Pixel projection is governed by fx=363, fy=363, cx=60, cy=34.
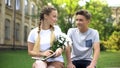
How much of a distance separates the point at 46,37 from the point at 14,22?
34411 millimetres

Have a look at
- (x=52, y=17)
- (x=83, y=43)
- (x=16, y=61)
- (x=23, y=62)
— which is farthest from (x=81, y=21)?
(x=16, y=61)

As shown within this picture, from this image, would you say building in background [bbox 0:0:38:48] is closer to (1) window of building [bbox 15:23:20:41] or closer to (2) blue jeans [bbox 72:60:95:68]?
(1) window of building [bbox 15:23:20:41]

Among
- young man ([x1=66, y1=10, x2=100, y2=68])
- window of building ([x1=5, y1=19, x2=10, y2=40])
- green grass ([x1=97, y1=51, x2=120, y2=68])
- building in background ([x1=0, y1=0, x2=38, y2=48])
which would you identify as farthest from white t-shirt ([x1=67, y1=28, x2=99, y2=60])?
window of building ([x1=5, y1=19, x2=10, y2=40])

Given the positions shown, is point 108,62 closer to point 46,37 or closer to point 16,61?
point 16,61

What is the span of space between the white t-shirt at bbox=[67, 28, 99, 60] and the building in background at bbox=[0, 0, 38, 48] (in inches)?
1094

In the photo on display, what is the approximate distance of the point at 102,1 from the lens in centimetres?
4588

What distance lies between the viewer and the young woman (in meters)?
3.40

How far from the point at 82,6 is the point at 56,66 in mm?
33836

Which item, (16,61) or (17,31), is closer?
(16,61)

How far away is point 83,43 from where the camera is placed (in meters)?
3.95

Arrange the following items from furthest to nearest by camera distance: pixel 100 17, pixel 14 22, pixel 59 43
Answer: pixel 100 17 < pixel 14 22 < pixel 59 43

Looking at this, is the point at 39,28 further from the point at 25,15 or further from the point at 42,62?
the point at 25,15

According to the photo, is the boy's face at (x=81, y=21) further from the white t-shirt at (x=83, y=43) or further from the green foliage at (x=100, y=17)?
the green foliage at (x=100, y=17)

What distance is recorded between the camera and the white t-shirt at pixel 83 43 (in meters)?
3.92
